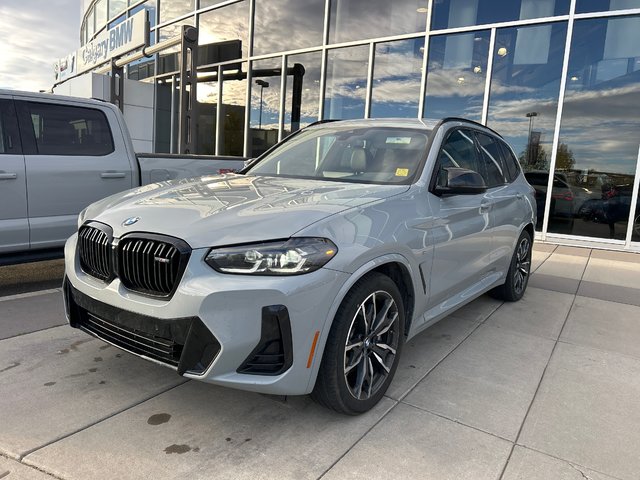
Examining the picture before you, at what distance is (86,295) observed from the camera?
2.79 m

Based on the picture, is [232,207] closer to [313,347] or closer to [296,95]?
[313,347]

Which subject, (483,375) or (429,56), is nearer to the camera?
(483,375)

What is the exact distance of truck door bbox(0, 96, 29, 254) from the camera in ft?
14.9

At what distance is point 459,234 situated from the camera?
144 inches

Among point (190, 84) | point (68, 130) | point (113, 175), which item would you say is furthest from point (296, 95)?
point (68, 130)

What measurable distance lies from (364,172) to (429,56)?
798 centimetres

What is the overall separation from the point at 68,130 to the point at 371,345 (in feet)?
12.8

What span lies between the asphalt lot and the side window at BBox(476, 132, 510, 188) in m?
1.46

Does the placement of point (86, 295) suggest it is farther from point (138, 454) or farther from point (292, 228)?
point (292, 228)

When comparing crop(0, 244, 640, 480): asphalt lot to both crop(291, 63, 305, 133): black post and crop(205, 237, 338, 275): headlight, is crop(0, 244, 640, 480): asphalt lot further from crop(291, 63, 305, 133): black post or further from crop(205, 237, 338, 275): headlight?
crop(291, 63, 305, 133): black post

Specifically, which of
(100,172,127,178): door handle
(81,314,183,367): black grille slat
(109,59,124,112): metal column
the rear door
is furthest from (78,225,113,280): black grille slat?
(109,59,124,112): metal column

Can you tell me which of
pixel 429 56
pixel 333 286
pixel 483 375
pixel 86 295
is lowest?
pixel 483 375

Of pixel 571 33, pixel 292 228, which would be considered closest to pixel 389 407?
pixel 292 228

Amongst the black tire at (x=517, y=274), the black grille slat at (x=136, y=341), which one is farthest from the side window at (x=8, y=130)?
the black tire at (x=517, y=274)
